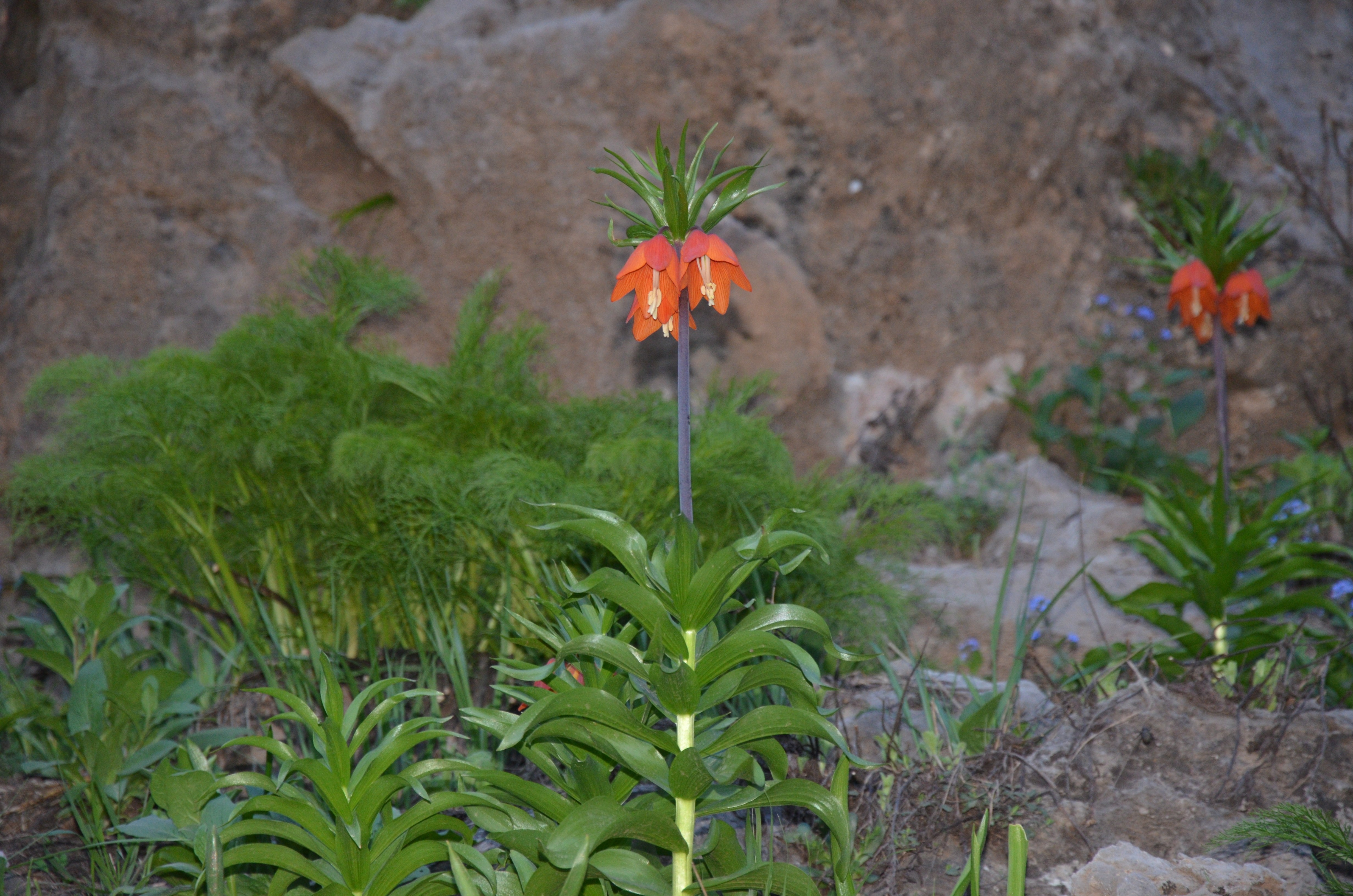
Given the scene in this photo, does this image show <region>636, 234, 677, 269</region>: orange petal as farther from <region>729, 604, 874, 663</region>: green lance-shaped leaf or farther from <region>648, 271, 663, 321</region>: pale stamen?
<region>729, 604, 874, 663</region>: green lance-shaped leaf

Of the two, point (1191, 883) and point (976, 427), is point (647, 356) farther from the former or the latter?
point (1191, 883)

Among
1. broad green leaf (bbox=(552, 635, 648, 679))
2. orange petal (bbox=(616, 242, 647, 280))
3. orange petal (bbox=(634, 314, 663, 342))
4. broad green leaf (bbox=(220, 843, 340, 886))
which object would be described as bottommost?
broad green leaf (bbox=(220, 843, 340, 886))

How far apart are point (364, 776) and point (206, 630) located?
1.93m

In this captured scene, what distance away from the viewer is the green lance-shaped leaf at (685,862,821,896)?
1594mm

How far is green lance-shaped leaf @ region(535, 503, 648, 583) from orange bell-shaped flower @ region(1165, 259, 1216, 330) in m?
2.54

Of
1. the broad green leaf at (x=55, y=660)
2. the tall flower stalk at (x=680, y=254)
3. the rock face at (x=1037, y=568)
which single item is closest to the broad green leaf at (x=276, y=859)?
the tall flower stalk at (x=680, y=254)

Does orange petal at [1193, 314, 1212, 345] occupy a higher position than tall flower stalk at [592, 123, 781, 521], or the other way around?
tall flower stalk at [592, 123, 781, 521]

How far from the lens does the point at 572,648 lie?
5.19 feet

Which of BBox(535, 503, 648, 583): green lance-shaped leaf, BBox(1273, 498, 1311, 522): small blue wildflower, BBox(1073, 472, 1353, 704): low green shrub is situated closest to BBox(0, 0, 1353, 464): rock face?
BBox(1273, 498, 1311, 522): small blue wildflower

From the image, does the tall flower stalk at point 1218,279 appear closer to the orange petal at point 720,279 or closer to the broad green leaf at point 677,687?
the orange petal at point 720,279

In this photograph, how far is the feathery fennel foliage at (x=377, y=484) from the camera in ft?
8.71

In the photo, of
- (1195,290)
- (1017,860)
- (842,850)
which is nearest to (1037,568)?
(1195,290)

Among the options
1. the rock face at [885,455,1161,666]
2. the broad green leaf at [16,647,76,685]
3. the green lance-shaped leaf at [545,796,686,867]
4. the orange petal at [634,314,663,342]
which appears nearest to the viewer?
the green lance-shaped leaf at [545,796,686,867]

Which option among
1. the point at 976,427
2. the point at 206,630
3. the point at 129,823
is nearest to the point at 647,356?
the point at 976,427
